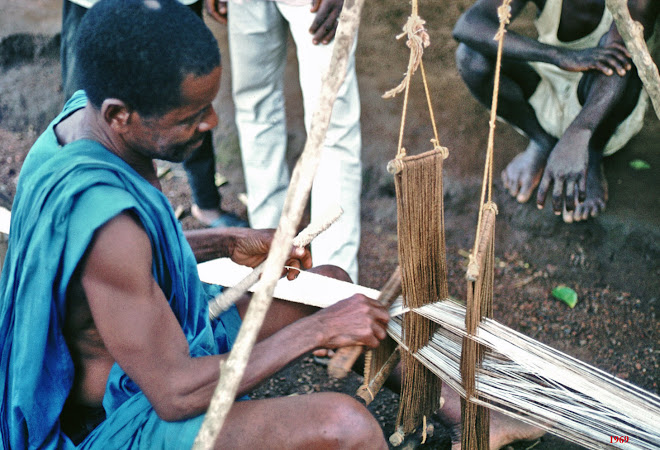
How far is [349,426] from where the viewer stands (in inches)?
57.1

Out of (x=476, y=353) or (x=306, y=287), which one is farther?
(x=306, y=287)

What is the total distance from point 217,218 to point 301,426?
198 cm

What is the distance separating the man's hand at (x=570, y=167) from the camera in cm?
259

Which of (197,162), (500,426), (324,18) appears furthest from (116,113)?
(197,162)

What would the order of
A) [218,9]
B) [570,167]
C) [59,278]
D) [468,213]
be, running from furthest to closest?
[468,213]
[218,9]
[570,167]
[59,278]

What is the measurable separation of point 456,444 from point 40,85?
347 cm

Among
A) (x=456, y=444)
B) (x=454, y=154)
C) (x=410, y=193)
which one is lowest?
(x=456, y=444)

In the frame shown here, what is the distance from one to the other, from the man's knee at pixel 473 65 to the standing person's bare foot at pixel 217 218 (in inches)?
A: 50.4

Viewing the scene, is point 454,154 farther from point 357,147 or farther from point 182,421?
point 182,421

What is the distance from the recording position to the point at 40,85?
4184 mm

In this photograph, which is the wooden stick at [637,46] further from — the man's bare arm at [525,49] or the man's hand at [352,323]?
the man's bare arm at [525,49]

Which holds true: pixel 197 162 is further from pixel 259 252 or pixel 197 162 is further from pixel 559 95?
pixel 559 95

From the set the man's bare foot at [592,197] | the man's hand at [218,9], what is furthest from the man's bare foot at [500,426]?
the man's hand at [218,9]

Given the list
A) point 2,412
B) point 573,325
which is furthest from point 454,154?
point 2,412
